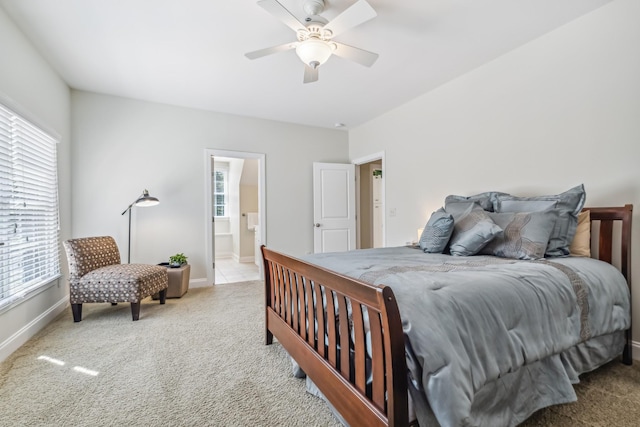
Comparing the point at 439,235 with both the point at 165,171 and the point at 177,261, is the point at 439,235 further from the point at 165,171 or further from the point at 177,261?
the point at 165,171

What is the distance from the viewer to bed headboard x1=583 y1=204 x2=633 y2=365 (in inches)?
77.2

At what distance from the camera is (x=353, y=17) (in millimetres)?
1892

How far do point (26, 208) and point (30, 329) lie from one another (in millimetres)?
1023

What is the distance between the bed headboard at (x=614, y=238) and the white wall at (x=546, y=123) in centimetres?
9

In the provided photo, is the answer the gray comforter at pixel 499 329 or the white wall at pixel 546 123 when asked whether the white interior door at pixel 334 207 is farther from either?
the gray comforter at pixel 499 329

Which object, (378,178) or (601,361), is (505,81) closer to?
(601,361)

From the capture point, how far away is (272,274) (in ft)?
7.51

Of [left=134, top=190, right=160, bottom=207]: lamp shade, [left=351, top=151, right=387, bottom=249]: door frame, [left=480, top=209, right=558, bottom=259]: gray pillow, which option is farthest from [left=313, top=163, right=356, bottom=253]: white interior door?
[left=480, top=209, right=558, bottom=259]: gray pillow

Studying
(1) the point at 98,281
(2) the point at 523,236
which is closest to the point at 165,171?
(1) the point at 98,281

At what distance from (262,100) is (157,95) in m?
1.32

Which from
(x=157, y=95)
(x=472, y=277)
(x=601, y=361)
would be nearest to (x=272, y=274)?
(x=472, y=277)

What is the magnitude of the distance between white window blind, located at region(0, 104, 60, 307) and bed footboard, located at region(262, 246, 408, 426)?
7.18 ft

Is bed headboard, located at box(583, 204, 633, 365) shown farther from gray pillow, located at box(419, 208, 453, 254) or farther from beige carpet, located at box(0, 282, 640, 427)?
gray pillow, located at box(419, 208, 453, 254)

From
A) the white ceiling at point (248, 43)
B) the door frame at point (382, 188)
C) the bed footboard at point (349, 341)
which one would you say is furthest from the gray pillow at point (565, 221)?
the door frame at point (382, 188)
